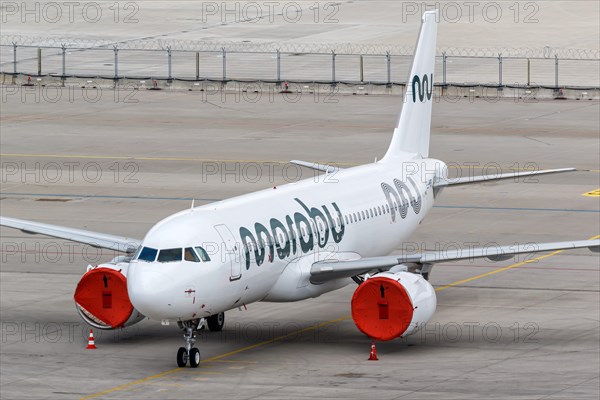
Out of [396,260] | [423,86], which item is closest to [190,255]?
[396,260]

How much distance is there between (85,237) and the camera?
143ft

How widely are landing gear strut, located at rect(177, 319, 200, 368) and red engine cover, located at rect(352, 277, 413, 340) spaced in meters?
4.10

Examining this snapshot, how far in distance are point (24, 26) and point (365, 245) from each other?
8226 centimetres

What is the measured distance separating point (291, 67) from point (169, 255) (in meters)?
69.1

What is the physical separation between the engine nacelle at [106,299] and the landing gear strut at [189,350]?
8.37 ft

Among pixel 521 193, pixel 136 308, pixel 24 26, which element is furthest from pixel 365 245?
pixel 24 26

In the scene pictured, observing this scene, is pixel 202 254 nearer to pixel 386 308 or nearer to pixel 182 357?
pixel 182 357

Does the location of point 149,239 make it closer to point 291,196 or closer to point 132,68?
point 291,196

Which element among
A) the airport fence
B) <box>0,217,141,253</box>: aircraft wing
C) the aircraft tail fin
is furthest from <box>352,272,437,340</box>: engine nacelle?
the airport fence

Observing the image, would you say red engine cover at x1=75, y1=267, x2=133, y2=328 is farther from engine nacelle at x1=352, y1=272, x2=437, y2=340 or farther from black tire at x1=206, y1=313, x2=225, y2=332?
engine nacelle at x1=352, y1=272, x2=437, y2=340

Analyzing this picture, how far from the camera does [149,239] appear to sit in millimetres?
37719

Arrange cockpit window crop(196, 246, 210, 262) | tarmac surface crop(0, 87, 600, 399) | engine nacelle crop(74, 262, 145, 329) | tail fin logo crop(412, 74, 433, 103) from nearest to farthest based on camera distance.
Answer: cockpit window crop(196, 246, 210, 262), tarmac surface crop(0, 87, 600, 399), engine nacelle crop(74, 262, 145, 329), tail fin logo crop(412, 74, 433, 103)

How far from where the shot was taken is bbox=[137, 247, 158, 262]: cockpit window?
37.3m

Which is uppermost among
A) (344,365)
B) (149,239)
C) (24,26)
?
(24,26)
